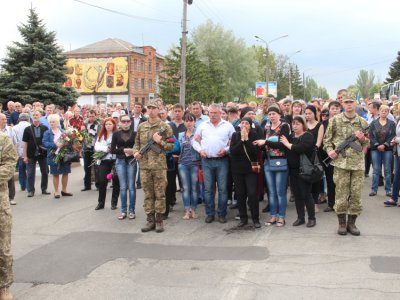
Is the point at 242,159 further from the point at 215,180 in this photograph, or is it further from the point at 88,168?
the point at 88,168

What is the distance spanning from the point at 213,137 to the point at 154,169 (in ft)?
3.65

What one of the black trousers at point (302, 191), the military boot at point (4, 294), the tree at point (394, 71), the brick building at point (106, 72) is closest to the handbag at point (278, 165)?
the black trousers at point (302, 191)

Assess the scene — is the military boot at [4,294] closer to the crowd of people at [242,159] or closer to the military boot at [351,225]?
the crowd of people at [242,159]

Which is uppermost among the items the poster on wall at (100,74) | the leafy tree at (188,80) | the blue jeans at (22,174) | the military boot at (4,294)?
the poster on wall at (100,74)

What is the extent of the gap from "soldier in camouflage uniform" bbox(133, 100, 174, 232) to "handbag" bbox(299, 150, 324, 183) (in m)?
2.09

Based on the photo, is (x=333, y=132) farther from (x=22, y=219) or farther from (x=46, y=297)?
(x=22, y=219)

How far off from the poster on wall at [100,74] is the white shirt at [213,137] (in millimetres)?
61366

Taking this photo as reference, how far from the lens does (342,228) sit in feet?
22.3

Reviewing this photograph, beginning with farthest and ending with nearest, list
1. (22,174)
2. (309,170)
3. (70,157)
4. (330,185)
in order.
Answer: (22,174)
(70,157)
(330,185)
(309,170)

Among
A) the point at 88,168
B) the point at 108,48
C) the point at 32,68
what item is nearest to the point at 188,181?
the point at 88,168

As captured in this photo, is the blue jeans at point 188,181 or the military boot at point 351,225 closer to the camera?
the military boot at point 351,225

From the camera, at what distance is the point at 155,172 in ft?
23.9

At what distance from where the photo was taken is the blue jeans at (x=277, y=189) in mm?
7270

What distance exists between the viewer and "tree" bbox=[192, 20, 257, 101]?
58.4m
